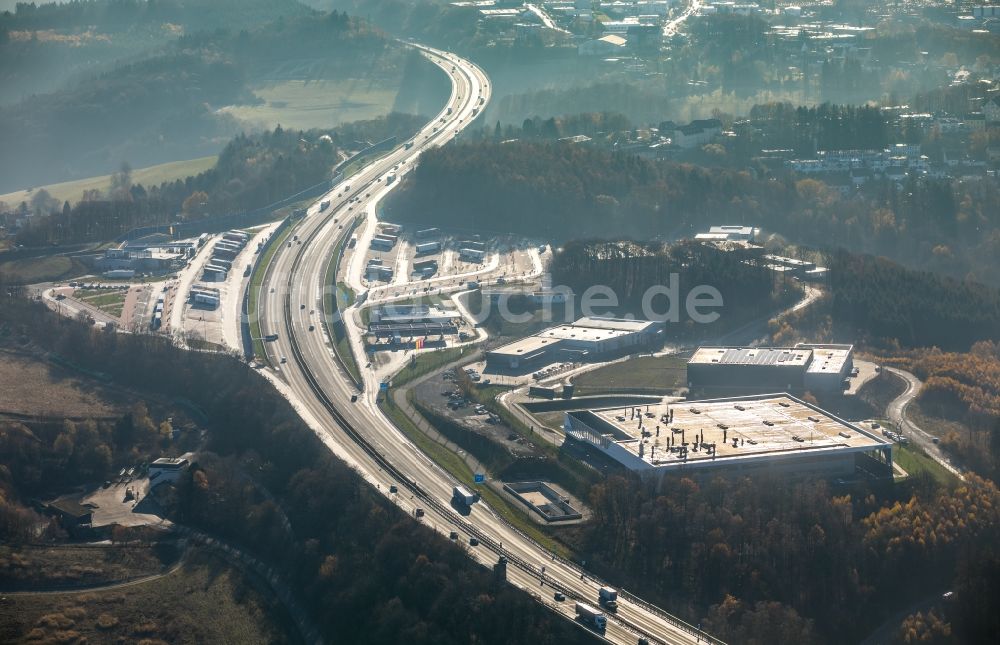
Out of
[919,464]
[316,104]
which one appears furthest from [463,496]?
[316,104]

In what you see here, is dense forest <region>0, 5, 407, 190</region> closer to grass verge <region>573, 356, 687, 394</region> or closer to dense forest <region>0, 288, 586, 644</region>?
dense forest <region>0, 288, 586, 644</region>

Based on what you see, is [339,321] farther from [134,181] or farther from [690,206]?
[134,181]

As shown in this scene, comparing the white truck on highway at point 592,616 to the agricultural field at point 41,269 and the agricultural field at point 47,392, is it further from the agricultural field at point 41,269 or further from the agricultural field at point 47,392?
the agricultural field at point 41,269

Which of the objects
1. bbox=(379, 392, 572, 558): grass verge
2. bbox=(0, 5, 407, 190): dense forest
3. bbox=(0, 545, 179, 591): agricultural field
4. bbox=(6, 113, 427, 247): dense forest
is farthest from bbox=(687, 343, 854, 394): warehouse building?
bbox=(0, 5, 407, 190): dense forest

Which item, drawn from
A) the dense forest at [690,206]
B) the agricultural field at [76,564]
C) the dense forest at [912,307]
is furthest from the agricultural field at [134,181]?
the agricultural field at [76,564]

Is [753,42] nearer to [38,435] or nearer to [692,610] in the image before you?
[38,435]

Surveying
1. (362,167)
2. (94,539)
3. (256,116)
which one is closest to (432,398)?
(94,539)

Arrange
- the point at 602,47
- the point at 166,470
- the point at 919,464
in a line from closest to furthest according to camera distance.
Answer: the point at 919,464 < the point at 166,470 < the point at 602,47
